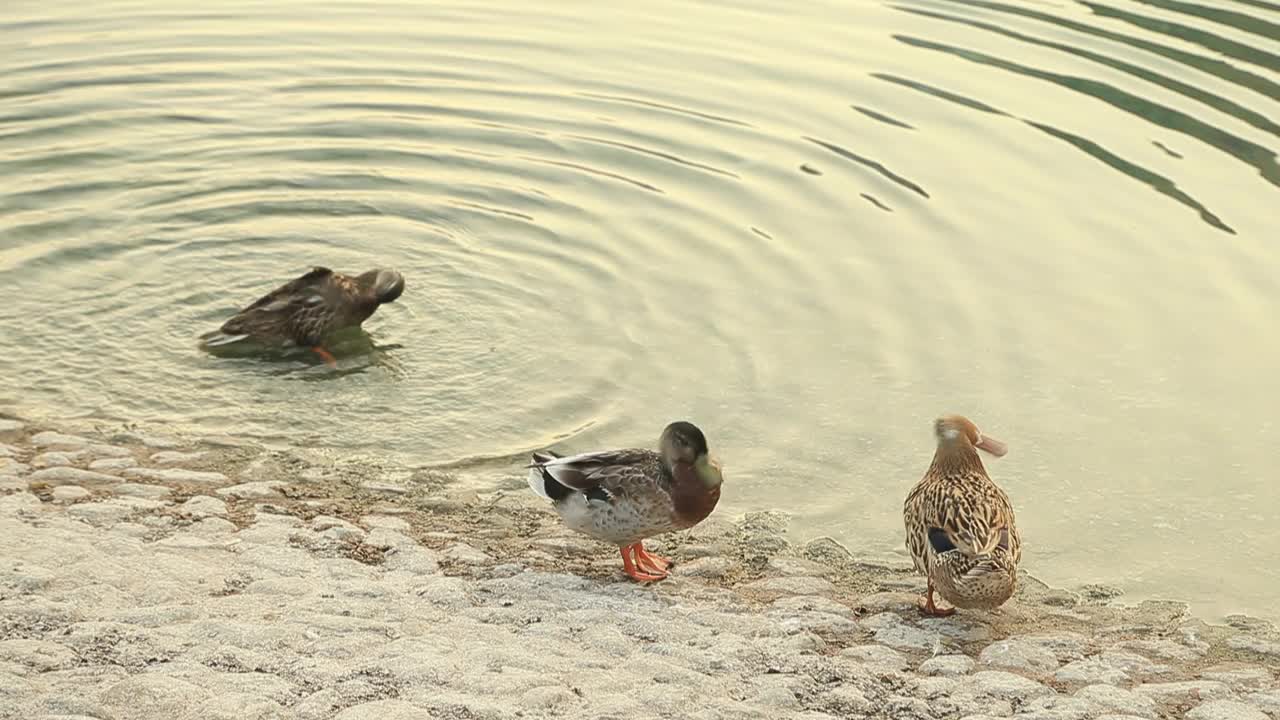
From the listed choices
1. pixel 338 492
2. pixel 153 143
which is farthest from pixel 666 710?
pixel 153 143

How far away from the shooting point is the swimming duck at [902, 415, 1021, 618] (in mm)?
8078

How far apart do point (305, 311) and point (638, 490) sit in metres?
4.20

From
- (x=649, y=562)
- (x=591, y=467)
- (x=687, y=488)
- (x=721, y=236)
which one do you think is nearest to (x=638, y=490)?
(x=687, y=488)

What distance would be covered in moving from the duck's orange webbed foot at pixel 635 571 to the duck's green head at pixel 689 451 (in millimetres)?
572

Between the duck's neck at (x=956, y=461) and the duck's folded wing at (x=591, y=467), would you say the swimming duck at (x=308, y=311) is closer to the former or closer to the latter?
the duck's folded wing at (x=591, y=467)

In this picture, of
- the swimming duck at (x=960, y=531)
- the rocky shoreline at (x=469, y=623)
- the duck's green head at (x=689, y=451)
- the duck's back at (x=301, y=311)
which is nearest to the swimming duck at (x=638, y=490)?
the duck's green head at (x=689, y=451)

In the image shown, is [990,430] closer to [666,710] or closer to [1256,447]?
[1256,447]

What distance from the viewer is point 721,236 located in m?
14.2

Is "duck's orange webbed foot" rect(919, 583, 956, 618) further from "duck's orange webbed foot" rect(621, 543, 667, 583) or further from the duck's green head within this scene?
"duck's orange webbed foot" rect(621, 543, 667, 583)

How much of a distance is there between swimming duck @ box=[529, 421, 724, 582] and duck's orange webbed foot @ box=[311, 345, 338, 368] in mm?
3582

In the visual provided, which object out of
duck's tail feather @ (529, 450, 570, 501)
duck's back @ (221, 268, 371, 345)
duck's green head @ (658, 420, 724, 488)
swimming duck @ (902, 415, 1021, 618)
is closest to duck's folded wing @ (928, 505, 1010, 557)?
swimming duck @ (902, 415, 1021, 618)

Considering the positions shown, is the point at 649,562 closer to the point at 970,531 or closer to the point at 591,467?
the point at 591,467

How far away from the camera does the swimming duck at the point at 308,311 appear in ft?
39.0

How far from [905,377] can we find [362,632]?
228 inches
